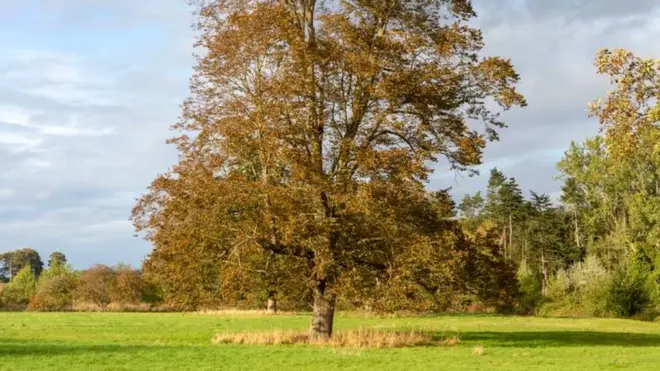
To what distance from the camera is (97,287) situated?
83.2 metres

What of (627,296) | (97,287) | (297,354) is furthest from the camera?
(97,287)

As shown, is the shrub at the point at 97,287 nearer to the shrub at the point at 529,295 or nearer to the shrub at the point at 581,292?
the shrub at the point at 529,295

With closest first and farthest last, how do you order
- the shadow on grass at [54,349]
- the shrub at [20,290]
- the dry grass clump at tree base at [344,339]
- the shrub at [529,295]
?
the shadow on grass at [54,349]
the dry grass clump at tree base at [344,339]
the shrub at [529,295]
the shrub at [20,290]

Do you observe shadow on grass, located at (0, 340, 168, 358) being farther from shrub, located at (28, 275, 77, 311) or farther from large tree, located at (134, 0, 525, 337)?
shrub, located at (28, 275, 77, 311)

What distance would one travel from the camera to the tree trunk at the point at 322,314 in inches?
1222

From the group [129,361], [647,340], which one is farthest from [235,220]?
[647,340]

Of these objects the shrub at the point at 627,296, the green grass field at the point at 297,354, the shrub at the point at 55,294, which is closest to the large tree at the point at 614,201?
the shrub at the point at 627,296

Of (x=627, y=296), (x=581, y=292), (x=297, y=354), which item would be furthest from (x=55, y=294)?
(x=297, y=354)

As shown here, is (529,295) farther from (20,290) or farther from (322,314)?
(20,290)

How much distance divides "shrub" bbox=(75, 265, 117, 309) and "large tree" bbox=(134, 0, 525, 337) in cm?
5585

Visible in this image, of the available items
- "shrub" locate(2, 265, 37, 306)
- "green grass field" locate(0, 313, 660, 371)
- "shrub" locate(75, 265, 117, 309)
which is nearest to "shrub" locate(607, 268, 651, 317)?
"green grass field" locate(0, 313, 660, 371)

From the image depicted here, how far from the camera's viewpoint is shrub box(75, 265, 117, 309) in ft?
273

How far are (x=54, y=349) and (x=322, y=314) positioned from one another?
10488 millimetres

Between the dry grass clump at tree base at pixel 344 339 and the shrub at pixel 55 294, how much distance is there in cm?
5830
